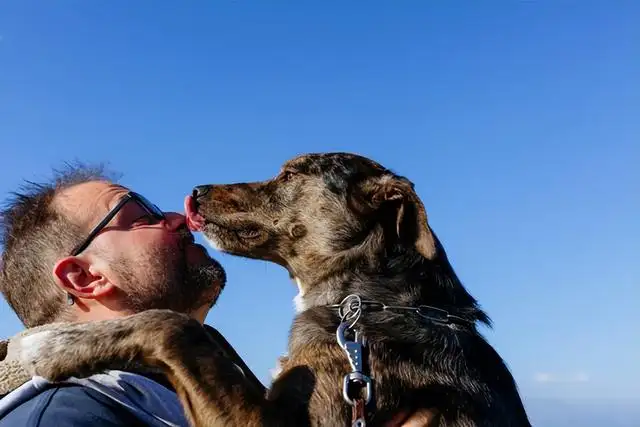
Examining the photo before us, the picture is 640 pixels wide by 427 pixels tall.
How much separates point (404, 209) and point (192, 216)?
185 cm

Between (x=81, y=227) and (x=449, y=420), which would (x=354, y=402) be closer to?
(x=449, y=420)

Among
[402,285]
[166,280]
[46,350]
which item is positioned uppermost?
[402,285]

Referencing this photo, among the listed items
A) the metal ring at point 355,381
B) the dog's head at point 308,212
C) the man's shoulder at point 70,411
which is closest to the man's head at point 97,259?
the dog's head at point 308,212

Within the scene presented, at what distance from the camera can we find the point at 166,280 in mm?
5457

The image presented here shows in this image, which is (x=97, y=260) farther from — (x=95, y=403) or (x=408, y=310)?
(x=408, y=310)

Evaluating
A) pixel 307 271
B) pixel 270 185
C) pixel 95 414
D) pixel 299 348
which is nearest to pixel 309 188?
pixel 270 185

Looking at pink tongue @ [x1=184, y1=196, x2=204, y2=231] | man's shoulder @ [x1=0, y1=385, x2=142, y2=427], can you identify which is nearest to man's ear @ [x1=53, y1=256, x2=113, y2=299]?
pink tongue @ [x1=184, y1=196, x2=204, y2=231]

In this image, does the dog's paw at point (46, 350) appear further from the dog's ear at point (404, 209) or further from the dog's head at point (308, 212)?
the dog's ear at point (404, 209)

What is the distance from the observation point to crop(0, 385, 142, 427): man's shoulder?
395 centimetres

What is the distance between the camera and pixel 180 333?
446 centimetres

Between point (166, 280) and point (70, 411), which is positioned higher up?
point (166, 280)

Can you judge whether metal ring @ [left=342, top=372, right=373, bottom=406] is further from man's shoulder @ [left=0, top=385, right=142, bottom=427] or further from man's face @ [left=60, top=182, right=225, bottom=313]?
man's face @ [left=60, top=182, right=225, bottom=313]

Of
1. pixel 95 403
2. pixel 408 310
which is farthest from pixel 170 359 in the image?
pixel 408 310

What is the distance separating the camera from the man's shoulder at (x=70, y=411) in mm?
3951
